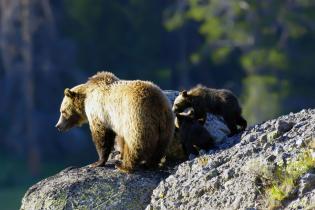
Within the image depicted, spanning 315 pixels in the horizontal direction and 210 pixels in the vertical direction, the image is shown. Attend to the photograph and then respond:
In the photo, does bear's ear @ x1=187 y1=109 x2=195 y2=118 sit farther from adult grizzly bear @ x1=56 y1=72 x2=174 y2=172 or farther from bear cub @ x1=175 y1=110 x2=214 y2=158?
adult grizzly bear @ x1=56 y1=72 x2=174 y2=172

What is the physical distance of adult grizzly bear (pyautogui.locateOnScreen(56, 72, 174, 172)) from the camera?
9.88m

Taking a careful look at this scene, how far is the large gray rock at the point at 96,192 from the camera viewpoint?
916cm

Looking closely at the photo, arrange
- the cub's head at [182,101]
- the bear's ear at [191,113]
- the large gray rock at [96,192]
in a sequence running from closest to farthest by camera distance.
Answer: the large gray rock at [96,192], the bear's ear at [191,113], the cub's head at [182,101]

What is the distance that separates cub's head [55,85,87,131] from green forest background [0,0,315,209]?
2552 cm

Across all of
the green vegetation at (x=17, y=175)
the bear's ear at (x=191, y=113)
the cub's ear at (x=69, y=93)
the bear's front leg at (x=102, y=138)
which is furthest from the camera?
the green vegetation at (x=17, y=175)

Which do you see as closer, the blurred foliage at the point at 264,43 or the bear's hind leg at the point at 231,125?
the bear's hind leg at the point at 231,125

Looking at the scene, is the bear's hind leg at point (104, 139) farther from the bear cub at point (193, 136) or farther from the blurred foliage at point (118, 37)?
the blurred foliage at point (118, 37)

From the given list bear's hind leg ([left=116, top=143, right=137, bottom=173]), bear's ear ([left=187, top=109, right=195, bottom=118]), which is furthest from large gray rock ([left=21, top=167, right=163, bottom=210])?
bear's ear ([left=187, top=109, right=195, bottom=118])

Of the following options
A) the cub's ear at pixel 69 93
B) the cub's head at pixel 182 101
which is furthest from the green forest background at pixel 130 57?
the cub's ear at pixel 69 93

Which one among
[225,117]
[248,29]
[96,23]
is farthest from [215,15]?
[225,117]

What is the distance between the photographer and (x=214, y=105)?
11547 millimetres

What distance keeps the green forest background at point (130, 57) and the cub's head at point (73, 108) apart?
2552 centimetres

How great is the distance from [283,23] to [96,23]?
741 centimetres

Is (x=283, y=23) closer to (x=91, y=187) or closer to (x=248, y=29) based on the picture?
(x=248, y=29)
